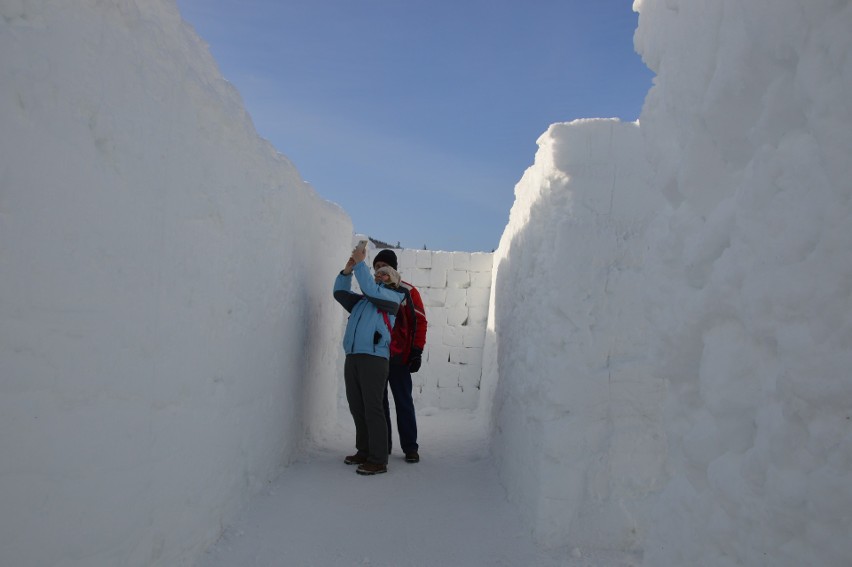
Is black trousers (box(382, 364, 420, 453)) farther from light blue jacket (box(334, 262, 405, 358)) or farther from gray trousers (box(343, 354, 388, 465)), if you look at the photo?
light blue jacket (box(334, 262, 405, 358))

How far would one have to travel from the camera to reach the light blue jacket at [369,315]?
4344 mm

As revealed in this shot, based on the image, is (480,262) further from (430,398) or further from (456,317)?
(430,398)

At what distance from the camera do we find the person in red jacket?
4867 millimetres

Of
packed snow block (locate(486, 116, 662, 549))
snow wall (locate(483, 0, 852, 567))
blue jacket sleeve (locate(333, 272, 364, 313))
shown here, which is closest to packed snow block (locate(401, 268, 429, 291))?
blue jacket sleeve (locate(333, 272, 364, 313))

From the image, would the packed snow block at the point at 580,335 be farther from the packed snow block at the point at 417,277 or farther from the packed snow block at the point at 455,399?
the packed snow block at the point at 417,277

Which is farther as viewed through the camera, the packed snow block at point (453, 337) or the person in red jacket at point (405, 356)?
the packed snow block at point (453, 337)

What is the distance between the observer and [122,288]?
202cm

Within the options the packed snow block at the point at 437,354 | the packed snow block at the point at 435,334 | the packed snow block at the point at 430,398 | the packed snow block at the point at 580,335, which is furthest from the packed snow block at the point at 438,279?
the packed snow block at the point at 580,335

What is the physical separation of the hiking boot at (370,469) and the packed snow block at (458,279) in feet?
12.1

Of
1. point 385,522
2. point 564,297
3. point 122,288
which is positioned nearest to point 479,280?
point 564,297

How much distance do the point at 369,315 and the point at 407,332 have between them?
0.60 m

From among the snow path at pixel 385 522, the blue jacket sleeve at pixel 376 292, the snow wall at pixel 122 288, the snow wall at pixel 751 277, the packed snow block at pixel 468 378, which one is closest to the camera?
the snow wall at pixel 751 277

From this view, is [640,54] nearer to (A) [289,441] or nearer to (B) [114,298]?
(B) [114,298]

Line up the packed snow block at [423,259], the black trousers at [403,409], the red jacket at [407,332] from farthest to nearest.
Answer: the packed snow block at [423,259] → the red jacket at [407,332] → the black trousers at [403,409]
